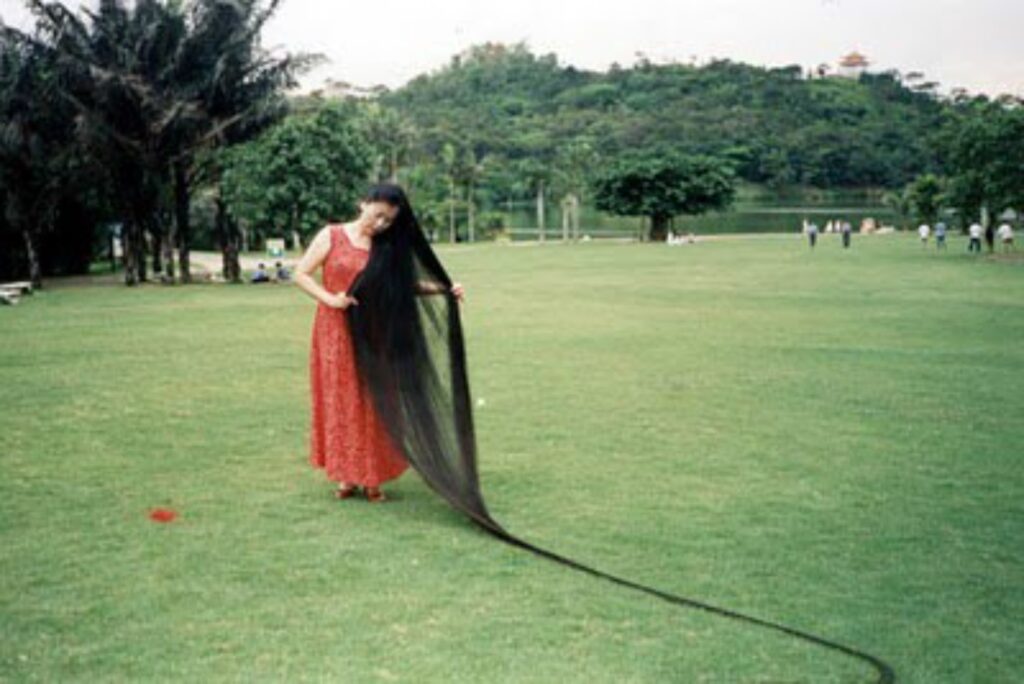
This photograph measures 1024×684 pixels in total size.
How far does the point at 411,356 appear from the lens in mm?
7305

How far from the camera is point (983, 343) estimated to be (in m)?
15.9

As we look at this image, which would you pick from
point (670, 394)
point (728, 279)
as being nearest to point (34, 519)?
point (670, 394)

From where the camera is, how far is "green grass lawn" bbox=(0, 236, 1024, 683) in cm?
492

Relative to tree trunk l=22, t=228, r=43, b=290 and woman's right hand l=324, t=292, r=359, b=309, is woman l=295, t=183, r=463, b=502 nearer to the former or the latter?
woman's right hand l=324, t=292, r=359, b=309

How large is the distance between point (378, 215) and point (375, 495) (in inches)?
71.8

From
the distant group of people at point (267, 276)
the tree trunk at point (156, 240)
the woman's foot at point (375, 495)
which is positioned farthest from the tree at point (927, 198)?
the woman's foot at point (375, 495)

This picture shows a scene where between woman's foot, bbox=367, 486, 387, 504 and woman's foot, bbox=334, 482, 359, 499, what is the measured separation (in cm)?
14

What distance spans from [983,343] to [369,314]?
11.5m

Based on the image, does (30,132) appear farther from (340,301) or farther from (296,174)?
(340,301)

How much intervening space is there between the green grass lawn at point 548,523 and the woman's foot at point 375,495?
0.40 ft

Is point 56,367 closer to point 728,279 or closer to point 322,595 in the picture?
point 322,595

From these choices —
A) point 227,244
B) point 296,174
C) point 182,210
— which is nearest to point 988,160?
point 296,174

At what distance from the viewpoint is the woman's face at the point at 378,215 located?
7141 millimetres

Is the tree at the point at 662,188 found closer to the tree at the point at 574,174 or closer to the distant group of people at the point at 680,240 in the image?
the distant group of people at the point at 680,240
